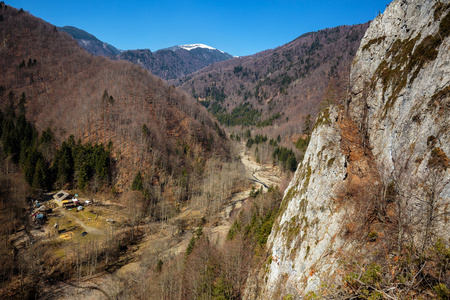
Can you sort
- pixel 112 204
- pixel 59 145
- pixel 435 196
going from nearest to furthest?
1. pixel 435 196
2. pixel 112 204
3. pixel 59 145

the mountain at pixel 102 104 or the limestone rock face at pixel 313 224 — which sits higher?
the mountain at pixel 102 104

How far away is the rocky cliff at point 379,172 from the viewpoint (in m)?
12.7

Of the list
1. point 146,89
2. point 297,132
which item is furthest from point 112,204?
point 297,132

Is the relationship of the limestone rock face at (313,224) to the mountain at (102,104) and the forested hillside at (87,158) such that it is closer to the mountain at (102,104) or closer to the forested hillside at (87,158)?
the forested hillside at (87,158)

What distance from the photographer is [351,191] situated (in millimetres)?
19359

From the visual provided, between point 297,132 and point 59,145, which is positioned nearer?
point 59,145

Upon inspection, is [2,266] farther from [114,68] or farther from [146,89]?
[114,68]

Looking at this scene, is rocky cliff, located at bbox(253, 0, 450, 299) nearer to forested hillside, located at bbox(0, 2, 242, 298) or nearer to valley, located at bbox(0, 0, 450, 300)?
valley, located at bbox(0, 0, 450, 300)

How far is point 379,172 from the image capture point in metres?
18.0

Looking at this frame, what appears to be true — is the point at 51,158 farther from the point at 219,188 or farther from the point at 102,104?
the point at 219,188

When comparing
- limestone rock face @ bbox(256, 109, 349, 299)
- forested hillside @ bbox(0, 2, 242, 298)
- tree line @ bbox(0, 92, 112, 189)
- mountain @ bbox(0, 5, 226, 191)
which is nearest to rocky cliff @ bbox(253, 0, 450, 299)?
limestone rock face @ bbox(256, 109, 349, 299)

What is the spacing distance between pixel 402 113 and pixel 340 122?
937 cm

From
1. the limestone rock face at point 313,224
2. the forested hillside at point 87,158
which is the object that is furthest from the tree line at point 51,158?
the limestone rock face at point 313,224

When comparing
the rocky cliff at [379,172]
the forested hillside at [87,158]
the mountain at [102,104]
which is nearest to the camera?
the rocky cliff at [379,172]
